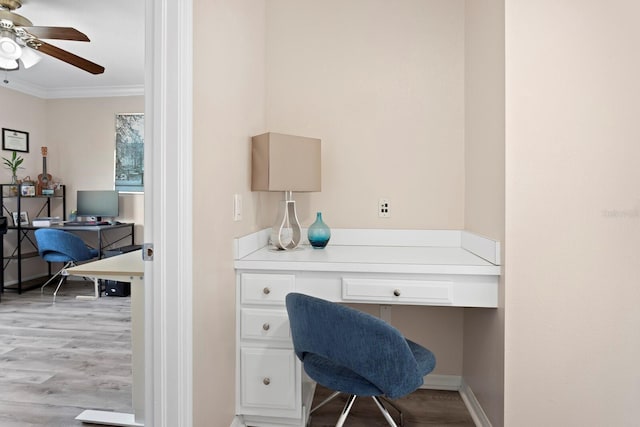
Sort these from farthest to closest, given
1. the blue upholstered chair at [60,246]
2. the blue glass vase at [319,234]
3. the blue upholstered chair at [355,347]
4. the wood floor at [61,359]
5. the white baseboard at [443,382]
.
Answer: the blue upholstered chair at [60,246] → the white baseboard at [443,382] → the blue glass vase at [319,234] → the wood floor at [61,359] → the blue upholstered chair at [355,347]

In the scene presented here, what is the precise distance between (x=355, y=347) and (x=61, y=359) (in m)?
2.33

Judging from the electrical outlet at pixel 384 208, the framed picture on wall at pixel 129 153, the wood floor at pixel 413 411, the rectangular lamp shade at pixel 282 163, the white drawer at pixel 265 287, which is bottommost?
the wood floor at pixel 413 411

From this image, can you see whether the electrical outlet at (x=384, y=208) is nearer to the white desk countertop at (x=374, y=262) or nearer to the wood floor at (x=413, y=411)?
the white desk countertop at (x=374, y=262)

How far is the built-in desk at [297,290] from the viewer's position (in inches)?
65.9

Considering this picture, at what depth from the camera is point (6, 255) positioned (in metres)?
4.57

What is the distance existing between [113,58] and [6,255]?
268cm

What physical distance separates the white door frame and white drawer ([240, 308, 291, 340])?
437 mm

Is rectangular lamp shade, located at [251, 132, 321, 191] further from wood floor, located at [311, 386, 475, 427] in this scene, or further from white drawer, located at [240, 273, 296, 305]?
wood floor, located at [311, 386, 475, 427]

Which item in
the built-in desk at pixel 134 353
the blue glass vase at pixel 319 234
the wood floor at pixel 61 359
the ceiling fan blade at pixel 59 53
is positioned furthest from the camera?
the ceiling fan blade at pixel 59 53

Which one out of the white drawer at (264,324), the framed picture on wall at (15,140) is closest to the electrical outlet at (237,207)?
the white drawer at (264,324)

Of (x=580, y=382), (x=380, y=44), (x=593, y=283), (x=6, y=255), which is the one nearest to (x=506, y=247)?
(x=593, y=283)

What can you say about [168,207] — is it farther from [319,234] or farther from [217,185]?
[319,234]

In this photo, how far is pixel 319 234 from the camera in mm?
2137

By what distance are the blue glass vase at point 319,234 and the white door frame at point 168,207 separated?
89 cm
